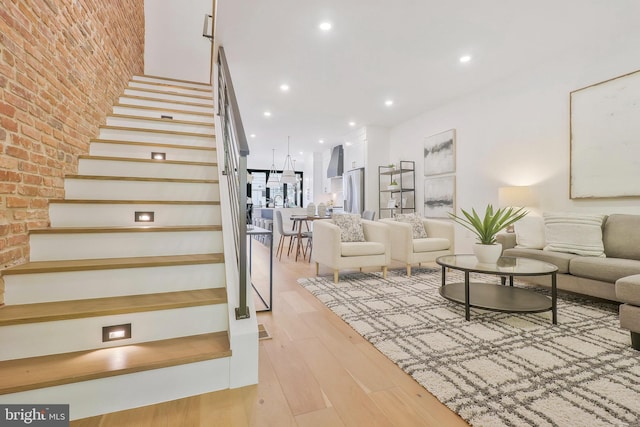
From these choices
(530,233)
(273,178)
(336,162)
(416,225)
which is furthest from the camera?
(273,178)

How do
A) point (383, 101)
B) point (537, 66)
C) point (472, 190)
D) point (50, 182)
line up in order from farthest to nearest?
1. point (383, 101)
2. point (472, 190)
3. point (537, 66)
4. point (50, 182)

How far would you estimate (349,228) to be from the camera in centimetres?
397

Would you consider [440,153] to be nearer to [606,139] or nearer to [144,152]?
→ [606,139]

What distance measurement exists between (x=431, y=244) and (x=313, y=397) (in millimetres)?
3076

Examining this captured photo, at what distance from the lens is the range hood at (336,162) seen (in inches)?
353

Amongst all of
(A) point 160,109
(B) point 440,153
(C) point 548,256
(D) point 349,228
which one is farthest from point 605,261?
(A) point 160,109

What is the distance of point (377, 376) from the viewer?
1595 millimetres

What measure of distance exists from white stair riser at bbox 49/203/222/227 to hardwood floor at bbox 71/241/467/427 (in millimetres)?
998

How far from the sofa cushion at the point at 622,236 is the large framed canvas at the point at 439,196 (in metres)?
2.51

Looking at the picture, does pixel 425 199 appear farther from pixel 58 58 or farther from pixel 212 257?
pixel 58 58

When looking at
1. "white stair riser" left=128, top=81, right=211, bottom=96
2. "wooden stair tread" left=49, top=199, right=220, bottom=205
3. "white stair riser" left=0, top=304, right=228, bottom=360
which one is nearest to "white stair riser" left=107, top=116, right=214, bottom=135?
"white stair riser" left=128, top=81, right=211, bottom=96

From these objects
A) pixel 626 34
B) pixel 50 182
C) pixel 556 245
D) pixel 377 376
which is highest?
pixel 626 34

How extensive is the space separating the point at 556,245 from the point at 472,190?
6.73ft

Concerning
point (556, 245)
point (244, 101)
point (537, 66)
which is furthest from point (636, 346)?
point (244, 101)
